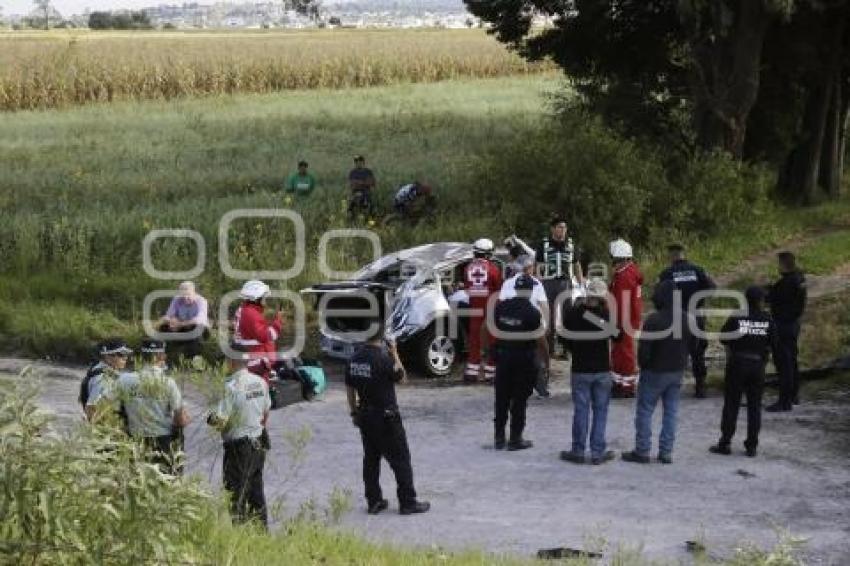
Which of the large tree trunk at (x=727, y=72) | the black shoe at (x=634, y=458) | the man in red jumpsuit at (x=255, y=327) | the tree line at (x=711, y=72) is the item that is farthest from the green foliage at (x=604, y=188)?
the black shoe at (x=634, y=458)

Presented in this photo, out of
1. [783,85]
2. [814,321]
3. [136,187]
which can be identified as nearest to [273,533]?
[814,321]

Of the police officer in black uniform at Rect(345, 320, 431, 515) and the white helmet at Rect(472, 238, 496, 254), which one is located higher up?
the white helmet at Rect(472, 238, 496, 254)

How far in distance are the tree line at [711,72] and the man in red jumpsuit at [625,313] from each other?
416 inches

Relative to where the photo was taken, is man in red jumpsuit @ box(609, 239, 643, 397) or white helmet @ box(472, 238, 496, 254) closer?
man in red jumpsuit @ box(609, 239, 643, 397)

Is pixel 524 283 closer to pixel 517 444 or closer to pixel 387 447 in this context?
pixel 517 444

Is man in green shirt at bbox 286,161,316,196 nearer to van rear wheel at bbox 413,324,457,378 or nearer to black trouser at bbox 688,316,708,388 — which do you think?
van rear wheel at bbox 413,324,457,378

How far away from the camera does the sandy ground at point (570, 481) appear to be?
10195 millimetres

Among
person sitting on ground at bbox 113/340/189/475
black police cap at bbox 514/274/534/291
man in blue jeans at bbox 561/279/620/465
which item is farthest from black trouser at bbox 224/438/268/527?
black police cap at bbox 514/274/534/291

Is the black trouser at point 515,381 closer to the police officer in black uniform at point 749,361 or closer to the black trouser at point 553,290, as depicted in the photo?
the police officer in black uniform at point 749,361

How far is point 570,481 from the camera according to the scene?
11.7 m

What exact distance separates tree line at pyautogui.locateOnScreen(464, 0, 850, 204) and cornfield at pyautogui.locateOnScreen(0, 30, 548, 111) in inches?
797

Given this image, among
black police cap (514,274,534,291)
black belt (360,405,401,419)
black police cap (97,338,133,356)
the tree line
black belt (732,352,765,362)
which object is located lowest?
black belt (360,405,401,419)

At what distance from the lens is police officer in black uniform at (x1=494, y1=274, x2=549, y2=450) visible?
12.1m

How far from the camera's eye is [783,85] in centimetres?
2720
